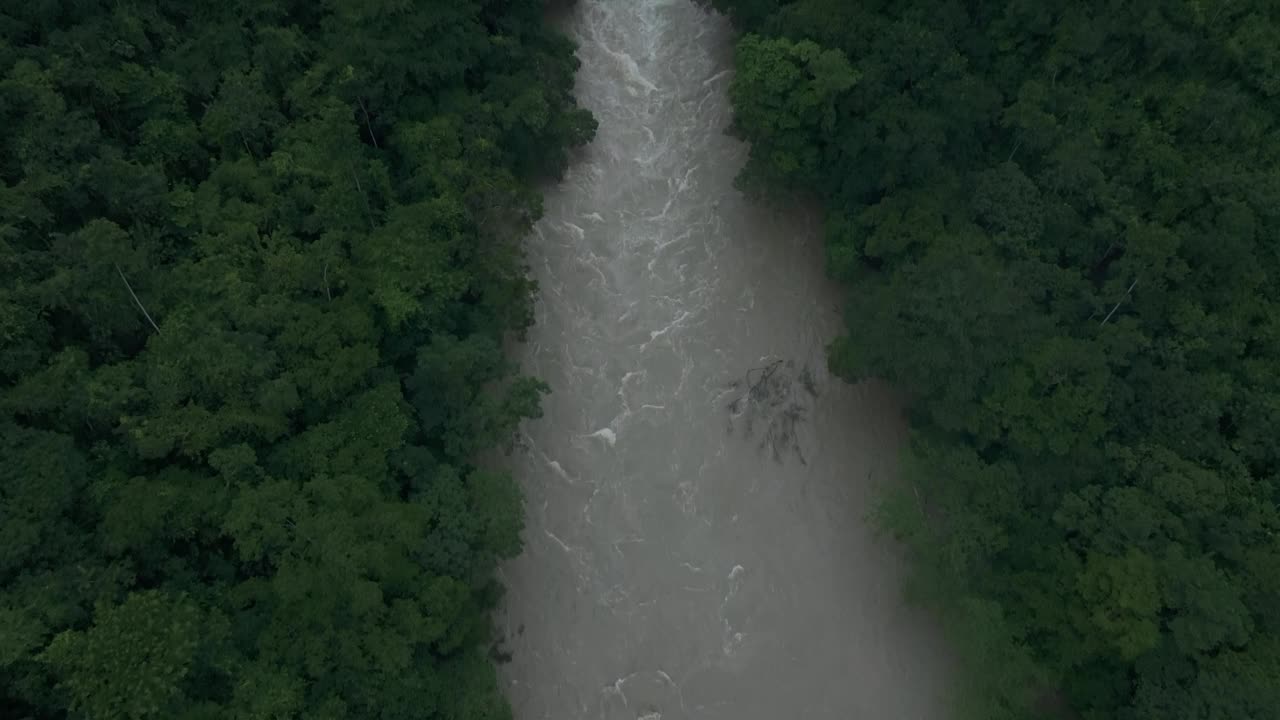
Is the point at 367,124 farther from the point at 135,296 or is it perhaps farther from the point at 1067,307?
the point at 1067,307

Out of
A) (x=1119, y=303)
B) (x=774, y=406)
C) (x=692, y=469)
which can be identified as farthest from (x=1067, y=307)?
(x=692, y=469)

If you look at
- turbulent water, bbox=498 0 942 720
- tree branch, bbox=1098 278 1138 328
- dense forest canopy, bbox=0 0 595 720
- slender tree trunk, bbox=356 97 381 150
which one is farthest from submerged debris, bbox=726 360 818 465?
slender tree trunk, bbox=356 97 381 150

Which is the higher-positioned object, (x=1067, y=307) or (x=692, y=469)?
(x=1067, y=307)

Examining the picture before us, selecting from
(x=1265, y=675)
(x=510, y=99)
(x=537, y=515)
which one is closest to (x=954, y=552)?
(x=1265, y=675)

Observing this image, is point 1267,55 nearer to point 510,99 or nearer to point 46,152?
point 510,99

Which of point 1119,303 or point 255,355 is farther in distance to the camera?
point 1119,303

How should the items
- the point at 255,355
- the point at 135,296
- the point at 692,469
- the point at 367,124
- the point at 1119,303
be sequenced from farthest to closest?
the point at 367,124 → the point at 692,469 → the point at 1119,303 → the point at 255,355 → the point at 135,296
